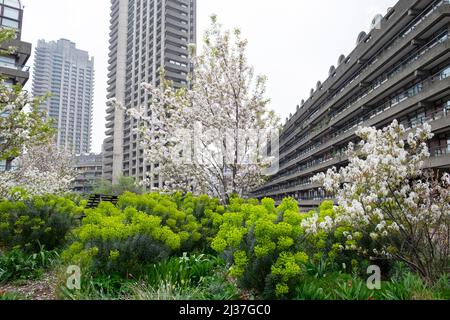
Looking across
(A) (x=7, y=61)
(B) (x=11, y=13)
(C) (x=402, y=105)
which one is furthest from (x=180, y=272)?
(B) (x=11, y=13)

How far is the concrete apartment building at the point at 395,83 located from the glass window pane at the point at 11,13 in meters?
38.7

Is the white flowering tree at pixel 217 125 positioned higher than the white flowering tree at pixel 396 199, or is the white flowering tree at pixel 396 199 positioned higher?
the white flowering tree at pixel 217 125

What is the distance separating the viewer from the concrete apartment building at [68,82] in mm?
103550

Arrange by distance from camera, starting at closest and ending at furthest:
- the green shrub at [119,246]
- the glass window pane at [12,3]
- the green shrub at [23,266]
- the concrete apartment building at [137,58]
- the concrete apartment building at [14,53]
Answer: the green shrub at [119,246] → the green shrub at [23,266] → the concrete apartment building at [14,53] → the glass window pane at [12,3] → the concrete apartment building at [137,58]

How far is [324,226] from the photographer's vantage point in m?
4.61

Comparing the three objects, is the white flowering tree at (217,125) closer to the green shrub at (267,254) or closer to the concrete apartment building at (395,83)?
the green shrub at (267,254)


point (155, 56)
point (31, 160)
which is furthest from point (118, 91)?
point (31, 160)

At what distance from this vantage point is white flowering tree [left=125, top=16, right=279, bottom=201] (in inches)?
379

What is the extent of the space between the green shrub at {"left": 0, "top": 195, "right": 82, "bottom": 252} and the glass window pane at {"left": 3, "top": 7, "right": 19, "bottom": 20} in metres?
34.9

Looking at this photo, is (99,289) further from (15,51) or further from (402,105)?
(15,51)

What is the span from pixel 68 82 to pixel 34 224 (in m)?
121

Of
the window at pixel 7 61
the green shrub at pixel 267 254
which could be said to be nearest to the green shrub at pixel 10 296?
the green shrub at pixel 267 254
